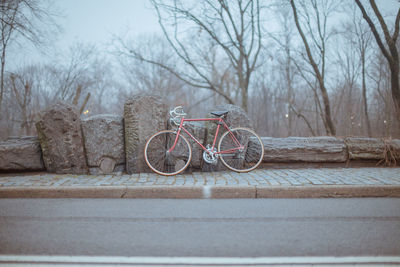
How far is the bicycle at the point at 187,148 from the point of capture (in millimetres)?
5191

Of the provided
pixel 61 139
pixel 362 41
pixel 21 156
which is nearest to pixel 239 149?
pixel 61 139

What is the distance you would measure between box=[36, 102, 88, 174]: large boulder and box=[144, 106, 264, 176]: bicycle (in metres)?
1.33

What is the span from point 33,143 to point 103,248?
380 cm

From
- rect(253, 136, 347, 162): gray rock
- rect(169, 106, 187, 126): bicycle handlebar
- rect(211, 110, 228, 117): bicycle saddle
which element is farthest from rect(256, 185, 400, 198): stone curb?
rect(169, 106, 187, 126): bicycle handlebar

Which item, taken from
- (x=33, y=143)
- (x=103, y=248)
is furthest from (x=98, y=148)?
(x=103, y=248)

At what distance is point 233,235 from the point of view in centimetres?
265

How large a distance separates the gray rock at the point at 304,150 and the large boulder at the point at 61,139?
3.38 metres

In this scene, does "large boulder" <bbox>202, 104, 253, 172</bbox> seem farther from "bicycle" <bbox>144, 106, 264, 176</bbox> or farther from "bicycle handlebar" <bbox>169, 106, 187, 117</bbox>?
"bicycle handlebar" <bbox>169, 106, 187, 117</bbox>

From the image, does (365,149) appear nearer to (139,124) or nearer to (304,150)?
(304,150)

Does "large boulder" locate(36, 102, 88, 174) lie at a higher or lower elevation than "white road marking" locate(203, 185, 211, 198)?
higher

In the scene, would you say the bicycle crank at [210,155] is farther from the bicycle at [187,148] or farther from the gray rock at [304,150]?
the gray rock at [304,150]

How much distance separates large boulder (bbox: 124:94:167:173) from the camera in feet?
16.8

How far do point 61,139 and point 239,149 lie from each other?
10.9 feet

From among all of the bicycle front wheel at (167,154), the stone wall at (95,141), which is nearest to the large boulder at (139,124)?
the stone wall at (95,141)
